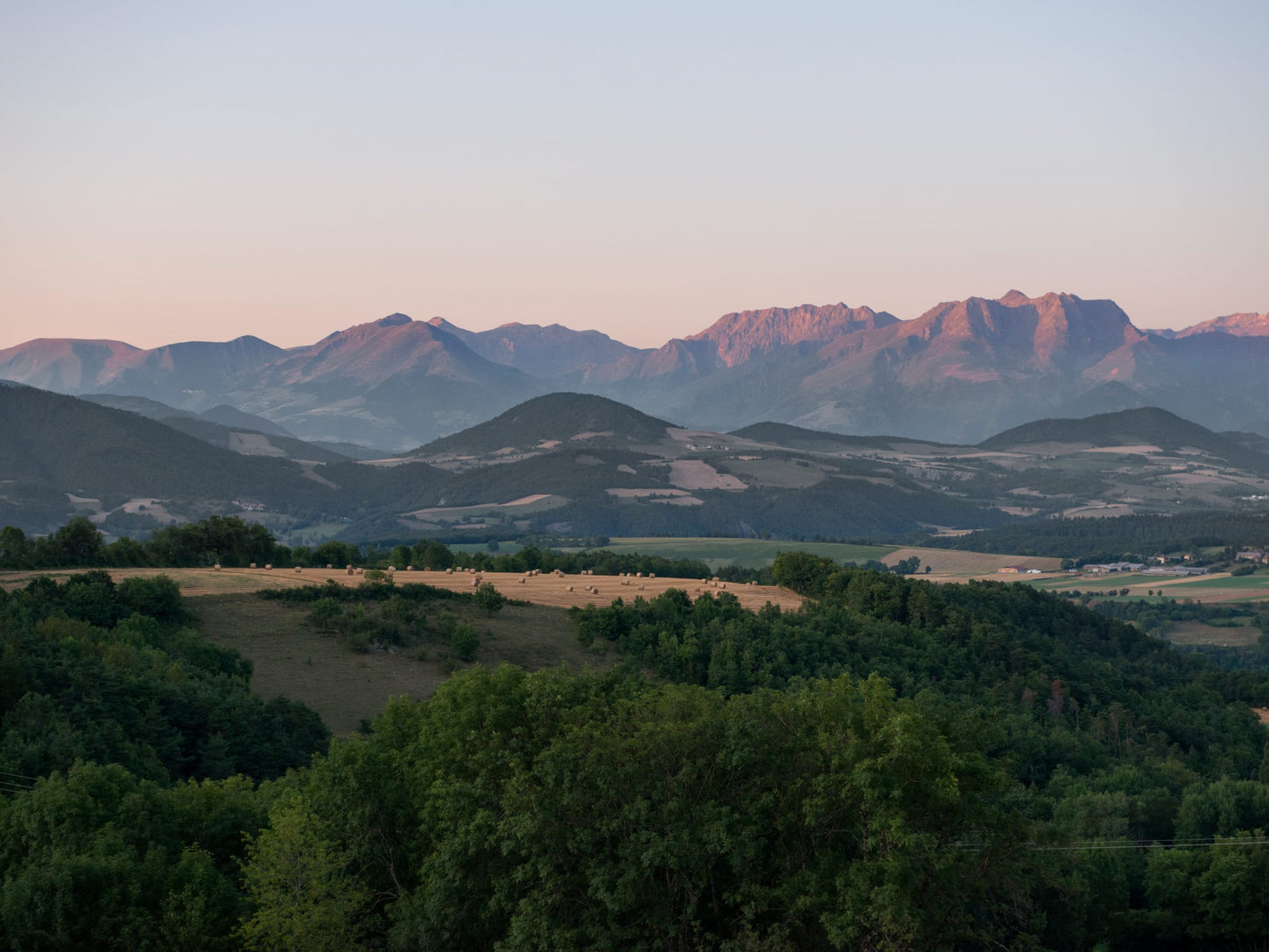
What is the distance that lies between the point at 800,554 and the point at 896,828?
99.7 m

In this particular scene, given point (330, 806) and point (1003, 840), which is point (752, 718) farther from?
point (330, 806)

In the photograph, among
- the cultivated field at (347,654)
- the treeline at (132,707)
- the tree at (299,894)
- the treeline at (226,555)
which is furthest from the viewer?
the treeline at (226,555)

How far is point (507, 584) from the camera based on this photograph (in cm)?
11994

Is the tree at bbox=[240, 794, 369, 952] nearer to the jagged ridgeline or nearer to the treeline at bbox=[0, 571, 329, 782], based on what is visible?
the jagged ridgeline

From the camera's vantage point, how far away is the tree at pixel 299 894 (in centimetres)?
3581

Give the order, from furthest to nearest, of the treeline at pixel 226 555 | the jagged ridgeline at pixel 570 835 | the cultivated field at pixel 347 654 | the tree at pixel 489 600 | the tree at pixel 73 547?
1. the treeline at pixel 226 555
2. the tree at pixel 73 547
3. the tree at pixel 489 600
4. the cultivated field at pixel 347 654
5. the jagged ridgeline at pixel 570 835

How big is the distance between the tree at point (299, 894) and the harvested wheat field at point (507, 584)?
64.1 m

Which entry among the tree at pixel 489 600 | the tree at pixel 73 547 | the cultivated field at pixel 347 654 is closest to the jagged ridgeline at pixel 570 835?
the cultivated field at pixel 347 654

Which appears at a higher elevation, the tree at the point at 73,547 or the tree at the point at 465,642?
the tree at the point at 73,547

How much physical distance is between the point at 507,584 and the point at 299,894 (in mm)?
84120

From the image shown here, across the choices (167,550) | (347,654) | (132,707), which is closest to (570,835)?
(132,707)

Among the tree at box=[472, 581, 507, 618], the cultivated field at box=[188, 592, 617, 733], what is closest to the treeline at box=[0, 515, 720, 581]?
the cultivated field at box=[188, 592, 617, 733]

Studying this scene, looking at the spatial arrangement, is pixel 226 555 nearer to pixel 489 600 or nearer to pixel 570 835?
pixel 489 600

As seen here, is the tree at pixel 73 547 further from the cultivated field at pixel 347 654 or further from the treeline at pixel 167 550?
the cultivated field at pixel 347 654
